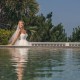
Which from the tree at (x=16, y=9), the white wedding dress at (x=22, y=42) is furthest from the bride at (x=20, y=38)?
the tree at (x=16, y=9)

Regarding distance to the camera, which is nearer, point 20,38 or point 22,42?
point 22,42

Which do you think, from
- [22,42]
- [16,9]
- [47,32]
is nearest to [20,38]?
[22,42]

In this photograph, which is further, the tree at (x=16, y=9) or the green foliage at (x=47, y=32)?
the tree at (x=16, y=9)

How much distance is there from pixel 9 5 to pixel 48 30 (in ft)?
17.4

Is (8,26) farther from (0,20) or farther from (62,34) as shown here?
(62,34)

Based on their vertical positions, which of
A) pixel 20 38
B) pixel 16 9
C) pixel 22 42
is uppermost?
pixel 16 9

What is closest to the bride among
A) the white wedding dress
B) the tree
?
the white wedding dress

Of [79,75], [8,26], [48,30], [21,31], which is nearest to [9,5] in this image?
[8,26]

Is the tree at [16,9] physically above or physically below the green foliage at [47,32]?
above

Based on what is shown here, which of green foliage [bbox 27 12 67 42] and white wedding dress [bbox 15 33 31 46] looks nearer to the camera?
white wedding dress [bbox 15 33 31 46]

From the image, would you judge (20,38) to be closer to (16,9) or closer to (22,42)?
(22,42)

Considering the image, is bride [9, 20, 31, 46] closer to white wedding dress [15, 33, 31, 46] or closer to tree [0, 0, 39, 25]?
white wedding dress [15, 33, 31, 46]

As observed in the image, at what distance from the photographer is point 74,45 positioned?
28.2 m

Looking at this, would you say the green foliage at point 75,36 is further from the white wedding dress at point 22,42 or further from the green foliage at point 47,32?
the white wedding dress at point 22,42
